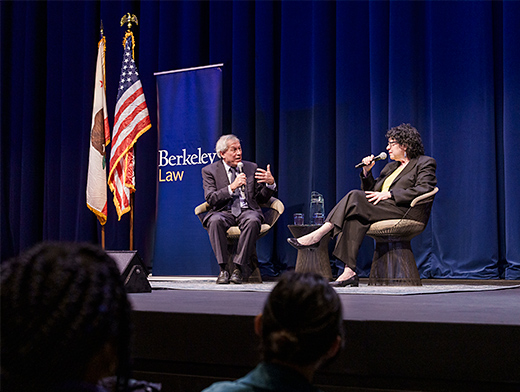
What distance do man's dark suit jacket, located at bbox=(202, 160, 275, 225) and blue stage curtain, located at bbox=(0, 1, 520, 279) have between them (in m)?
0.68

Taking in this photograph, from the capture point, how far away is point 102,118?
5426mm

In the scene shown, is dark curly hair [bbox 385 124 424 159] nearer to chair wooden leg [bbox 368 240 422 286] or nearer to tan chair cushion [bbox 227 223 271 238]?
chair wooden leg [bbox 368 240 422 286]

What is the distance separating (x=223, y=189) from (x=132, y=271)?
4.38 ft

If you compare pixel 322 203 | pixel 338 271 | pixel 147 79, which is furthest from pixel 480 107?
pixel 147 79

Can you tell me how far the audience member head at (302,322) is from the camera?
32.7 inches

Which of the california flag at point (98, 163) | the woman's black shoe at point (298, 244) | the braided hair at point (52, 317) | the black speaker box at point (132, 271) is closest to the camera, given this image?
the braided hair at point (52, 317)

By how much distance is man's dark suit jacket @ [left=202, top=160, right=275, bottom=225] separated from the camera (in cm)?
411

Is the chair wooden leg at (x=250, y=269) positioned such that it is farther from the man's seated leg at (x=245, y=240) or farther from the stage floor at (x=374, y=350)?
the stage floor at (x=374, y=350)

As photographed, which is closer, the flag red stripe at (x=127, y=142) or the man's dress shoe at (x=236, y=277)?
the man's dress shoe at (x=236, y=277)

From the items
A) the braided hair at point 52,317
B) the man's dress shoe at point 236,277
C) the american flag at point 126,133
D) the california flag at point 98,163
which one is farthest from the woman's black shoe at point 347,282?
the braided hair at point 52,317

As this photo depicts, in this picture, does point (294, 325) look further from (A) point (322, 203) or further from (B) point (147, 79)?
(B) point (147, 79)

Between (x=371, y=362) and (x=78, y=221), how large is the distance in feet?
16.4

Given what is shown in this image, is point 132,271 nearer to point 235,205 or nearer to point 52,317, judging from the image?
point 235,205

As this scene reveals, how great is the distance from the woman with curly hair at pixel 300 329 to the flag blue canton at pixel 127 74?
4.69 metres
